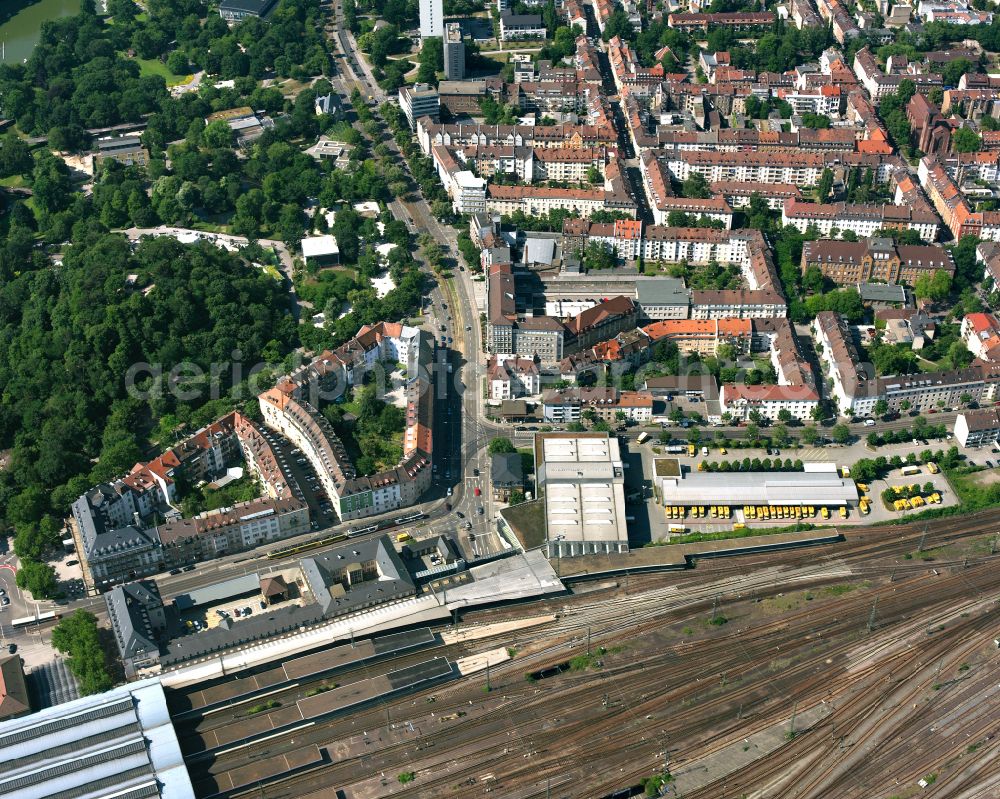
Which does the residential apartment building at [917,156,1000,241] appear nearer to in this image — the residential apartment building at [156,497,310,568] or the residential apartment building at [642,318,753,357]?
the residential apartment building at [642,318,753,357]

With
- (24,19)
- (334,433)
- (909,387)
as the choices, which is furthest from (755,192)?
(24,19)

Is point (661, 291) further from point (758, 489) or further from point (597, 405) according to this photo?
point (758, 489)

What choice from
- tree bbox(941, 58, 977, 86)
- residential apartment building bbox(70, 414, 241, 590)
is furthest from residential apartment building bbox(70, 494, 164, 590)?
tree bbox(941, 58, 977, 86)

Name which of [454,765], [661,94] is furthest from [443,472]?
[661,94]

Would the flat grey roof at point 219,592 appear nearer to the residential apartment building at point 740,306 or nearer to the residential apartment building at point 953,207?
the residential apartment building at point 740,306

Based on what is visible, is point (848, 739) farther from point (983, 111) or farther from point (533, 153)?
point (983, 111)

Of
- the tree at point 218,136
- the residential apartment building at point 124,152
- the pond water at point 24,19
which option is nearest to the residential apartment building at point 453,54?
the tree at point 218,136
